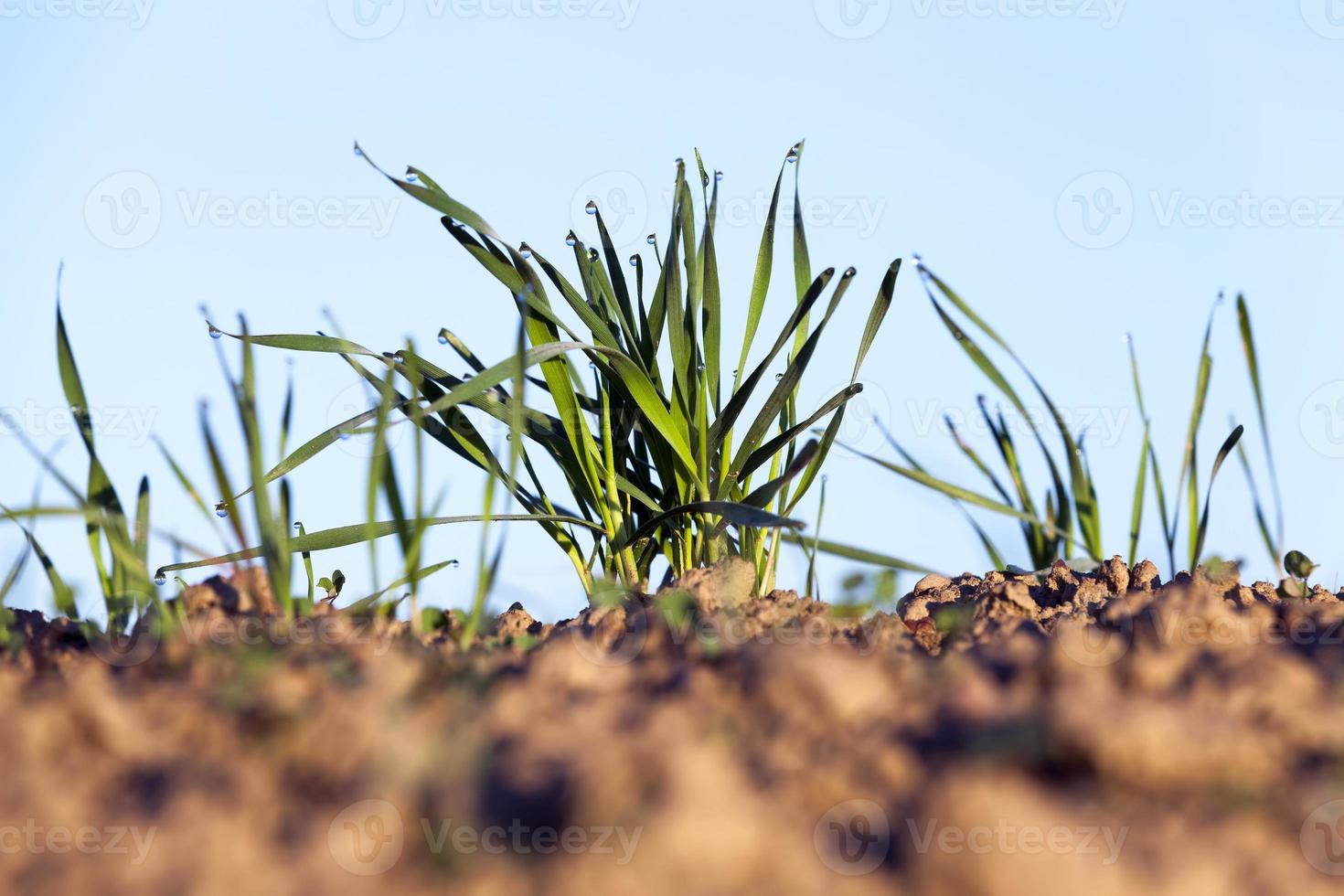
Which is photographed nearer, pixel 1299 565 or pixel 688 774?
pixel 688 774

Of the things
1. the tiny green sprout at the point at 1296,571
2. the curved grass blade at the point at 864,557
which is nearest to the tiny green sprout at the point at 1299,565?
the tiny green sprout at the point at 1296,571

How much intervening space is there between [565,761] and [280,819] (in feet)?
0.61

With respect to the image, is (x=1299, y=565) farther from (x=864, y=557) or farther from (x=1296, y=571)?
(x=864, y=557)

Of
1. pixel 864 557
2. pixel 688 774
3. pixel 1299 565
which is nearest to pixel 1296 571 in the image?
pixel 1299 565

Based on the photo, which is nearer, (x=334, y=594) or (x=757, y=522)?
(x=757, y=522)

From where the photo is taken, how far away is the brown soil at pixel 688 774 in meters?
0.66

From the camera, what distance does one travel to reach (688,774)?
27.3 inches

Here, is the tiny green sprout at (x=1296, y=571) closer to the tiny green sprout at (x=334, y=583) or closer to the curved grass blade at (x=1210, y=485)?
the curved grass blade at (x=1210, y=485)

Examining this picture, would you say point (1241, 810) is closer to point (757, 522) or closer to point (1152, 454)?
point (757, 522)

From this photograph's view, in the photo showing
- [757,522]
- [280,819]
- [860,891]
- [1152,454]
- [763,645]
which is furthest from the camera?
[1152,454]

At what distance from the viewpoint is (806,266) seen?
2.19 m

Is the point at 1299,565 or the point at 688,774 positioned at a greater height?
the point at 688,774

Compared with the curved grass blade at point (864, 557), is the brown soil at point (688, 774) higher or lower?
higher

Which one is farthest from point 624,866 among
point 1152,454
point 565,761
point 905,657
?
point 1152,454
